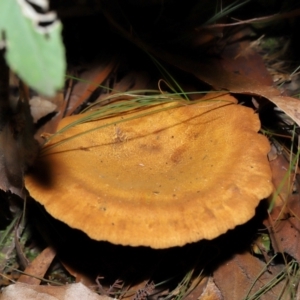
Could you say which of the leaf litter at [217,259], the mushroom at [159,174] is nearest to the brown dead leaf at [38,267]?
the leaf litter at [217,259]

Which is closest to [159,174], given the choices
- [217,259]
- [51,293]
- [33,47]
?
[217,259]

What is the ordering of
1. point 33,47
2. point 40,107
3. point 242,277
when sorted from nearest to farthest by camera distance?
1. point 33,47
2. point 242,277
3. point 40,107

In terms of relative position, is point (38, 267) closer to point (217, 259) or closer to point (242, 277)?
point (217, 259)

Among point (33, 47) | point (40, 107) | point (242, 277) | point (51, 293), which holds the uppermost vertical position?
point (33, 47)

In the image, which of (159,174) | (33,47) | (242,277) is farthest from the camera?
(242,277)

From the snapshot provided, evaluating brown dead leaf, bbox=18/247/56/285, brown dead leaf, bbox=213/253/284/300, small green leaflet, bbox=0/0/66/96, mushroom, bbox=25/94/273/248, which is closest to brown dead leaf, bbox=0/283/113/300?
brown dead leaf, bbox=18/247/56/285

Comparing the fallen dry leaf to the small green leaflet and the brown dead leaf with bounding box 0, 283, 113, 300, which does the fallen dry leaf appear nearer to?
the brown dead leaf with bounding box 0, 283, 113, 300
